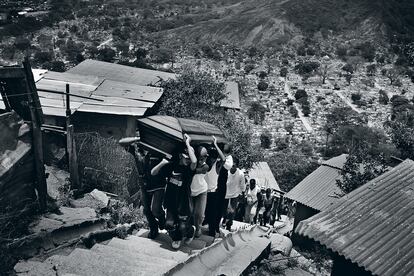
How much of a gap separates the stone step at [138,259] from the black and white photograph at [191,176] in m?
0.04

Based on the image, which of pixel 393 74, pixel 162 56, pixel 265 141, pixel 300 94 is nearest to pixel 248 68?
pixel 162 56

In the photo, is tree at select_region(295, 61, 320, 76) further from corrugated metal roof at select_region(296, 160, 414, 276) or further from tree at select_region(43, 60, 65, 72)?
corrugated metal roof at select_region(296, 160, 414, 276)

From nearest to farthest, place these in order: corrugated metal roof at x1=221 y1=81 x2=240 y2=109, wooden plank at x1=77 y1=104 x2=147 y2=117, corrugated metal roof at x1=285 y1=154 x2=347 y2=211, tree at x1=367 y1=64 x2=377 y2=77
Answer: wooden plank at x1=77 y1=104 x2=147 y2=117 < corrugated metal roof at x1=285 y1=154 x2=347 y2=211 < corrugated metal roof at x1=221 y1=81 x2=240 y2=109 < tree at x1=367 y1=64 x2=377 y2=77

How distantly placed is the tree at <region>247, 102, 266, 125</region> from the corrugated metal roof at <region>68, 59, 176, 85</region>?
1406cm

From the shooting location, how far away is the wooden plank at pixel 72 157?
8.90 metres

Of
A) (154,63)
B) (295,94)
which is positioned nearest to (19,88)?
(295,94)

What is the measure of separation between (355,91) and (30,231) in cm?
4956

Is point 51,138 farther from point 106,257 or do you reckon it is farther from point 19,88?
point 106,257

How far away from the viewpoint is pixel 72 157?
29.8 ft

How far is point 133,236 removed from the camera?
20.4ft

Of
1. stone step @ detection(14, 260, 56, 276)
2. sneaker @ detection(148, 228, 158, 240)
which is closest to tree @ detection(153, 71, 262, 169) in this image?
sneaker @ detection(148, 228, 158, 240)

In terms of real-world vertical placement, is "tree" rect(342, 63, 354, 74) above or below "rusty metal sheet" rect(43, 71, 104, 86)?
below

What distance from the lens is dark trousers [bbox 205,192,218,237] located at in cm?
655

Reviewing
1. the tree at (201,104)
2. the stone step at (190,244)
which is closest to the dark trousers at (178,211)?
the stone step at (190,244)
